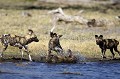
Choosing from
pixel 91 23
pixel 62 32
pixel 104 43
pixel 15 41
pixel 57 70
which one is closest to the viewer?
pixel 57 70

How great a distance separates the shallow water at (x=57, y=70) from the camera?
59.8ft

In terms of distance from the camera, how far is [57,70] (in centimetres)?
1956

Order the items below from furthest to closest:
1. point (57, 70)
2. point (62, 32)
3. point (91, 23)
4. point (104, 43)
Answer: point (91, 23) < point (62, 32) < point (104, 43) < point (57, 70)

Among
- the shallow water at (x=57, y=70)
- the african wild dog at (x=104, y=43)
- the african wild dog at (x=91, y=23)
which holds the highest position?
the african wild dog at (x=91, y=23)

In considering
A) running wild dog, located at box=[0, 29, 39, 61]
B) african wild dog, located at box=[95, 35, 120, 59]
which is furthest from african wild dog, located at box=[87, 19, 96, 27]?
running wild dog, located at box=[0, 29, 39, 61]

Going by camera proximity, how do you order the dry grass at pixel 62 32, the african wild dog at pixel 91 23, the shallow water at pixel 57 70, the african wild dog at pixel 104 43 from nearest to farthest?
the shallow water at pixel 57 70 → the african wild dog at pixel 104 43 → the dry grass at pixel 62 32 → the african wild dog at pixel 91 23

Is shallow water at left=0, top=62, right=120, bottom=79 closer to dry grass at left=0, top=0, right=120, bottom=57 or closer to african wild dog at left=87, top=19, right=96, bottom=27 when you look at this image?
dry grass at left=0, top=0, right=120, bottom=57

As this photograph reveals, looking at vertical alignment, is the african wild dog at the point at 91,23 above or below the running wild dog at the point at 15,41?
above

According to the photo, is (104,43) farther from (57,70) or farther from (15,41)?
(15,41)

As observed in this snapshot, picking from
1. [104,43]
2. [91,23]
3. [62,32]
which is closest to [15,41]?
[104,43]

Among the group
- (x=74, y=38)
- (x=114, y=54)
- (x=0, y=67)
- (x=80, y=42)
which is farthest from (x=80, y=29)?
(x=0, y=67)

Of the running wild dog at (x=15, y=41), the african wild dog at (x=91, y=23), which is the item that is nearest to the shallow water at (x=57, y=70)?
the running wild dog at (x=15, y=41)

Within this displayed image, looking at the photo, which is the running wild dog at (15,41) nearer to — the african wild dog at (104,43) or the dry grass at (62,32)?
the dry grass at (62,32)

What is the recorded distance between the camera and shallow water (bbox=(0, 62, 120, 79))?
18219 millimetres
